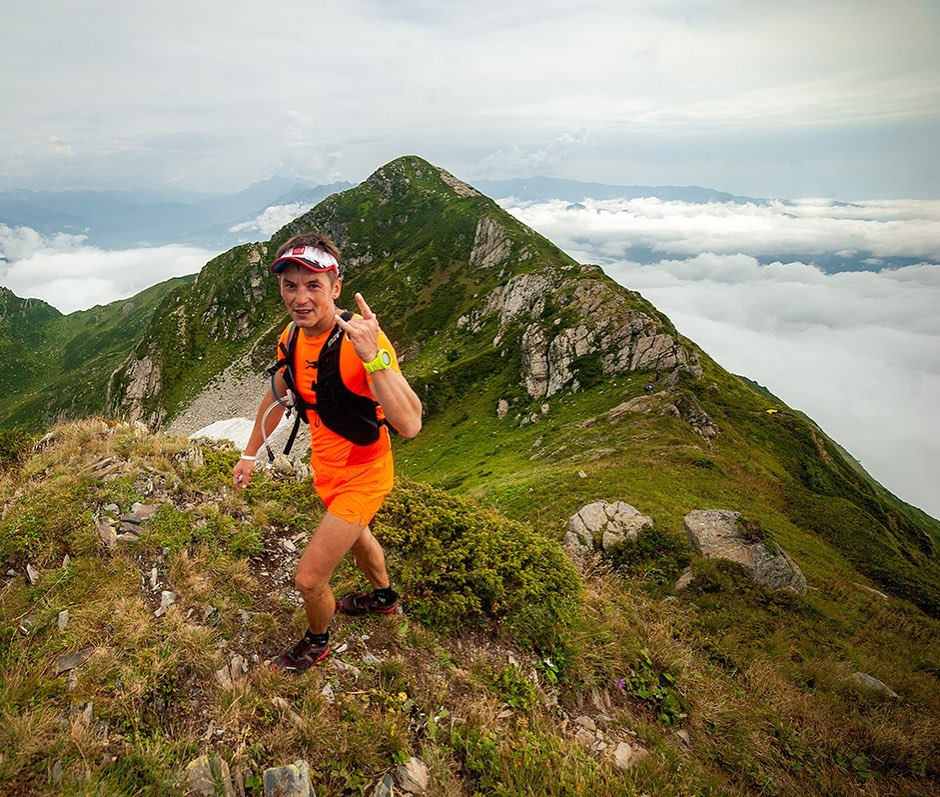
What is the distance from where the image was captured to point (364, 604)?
19.8ft

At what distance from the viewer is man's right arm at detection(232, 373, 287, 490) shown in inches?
204

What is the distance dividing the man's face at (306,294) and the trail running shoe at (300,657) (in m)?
3.50

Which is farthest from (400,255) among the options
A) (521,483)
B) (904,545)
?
(904,545)

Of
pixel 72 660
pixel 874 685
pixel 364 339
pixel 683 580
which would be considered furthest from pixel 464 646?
pixel 683 580

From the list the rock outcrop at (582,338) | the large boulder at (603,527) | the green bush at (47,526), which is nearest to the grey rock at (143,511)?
the green bush at (47,526)

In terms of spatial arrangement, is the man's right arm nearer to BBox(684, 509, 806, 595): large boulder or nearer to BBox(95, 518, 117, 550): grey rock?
BBox(95, 518, 117, 550): grey rock

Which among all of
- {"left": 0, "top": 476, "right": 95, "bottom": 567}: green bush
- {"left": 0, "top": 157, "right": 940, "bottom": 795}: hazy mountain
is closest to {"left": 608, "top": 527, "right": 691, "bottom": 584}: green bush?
{"left": 0, "top": 157, "right": 940, "bottom": 795}: hazy mountain

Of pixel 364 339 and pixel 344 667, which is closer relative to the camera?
pixel 364 339

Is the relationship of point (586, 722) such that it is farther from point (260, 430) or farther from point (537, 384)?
point (537, 384)

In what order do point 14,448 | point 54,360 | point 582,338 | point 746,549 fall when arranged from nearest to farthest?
point 14,448 → point 746,549 → point 582,338 → point 54,360

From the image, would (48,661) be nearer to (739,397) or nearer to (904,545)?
(904,545)

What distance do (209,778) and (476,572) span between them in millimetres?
3869

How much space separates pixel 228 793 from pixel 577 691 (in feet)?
13.1

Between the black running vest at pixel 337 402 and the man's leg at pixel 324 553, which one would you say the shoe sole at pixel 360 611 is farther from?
the black running vest at pixel 337 402
